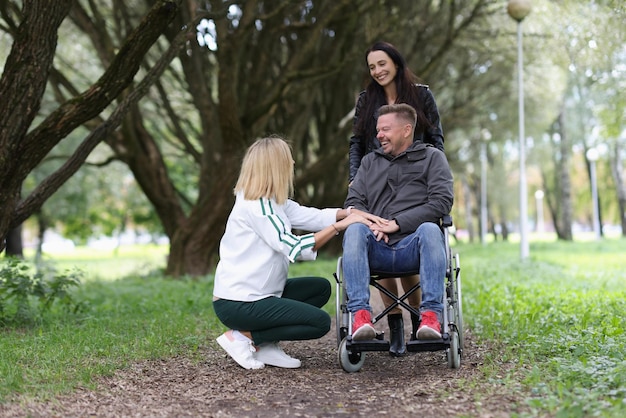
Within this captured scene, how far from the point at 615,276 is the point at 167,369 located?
8.58 metres

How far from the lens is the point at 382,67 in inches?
227

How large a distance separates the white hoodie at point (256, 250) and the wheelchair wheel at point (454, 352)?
1044 mm

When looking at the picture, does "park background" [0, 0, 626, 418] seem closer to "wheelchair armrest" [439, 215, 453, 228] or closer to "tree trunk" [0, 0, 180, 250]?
"tree trunk" [0, 0, 180, 250]

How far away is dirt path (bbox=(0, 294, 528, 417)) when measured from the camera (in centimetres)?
399

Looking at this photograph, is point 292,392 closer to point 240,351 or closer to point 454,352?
point 240,351

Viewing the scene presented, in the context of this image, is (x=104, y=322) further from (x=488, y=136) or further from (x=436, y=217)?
(x=488, y=136)

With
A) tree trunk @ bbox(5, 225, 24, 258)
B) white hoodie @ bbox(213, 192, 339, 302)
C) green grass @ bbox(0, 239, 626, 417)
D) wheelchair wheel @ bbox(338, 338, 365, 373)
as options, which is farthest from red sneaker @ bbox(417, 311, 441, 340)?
tree trunk @ bbox(5, 225, 24, 258)

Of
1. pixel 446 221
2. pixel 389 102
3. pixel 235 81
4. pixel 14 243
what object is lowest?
pixel 446 221

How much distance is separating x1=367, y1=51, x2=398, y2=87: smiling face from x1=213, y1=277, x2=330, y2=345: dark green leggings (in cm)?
191

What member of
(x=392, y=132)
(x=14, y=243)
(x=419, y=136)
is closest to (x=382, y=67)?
(x=419, y=136)

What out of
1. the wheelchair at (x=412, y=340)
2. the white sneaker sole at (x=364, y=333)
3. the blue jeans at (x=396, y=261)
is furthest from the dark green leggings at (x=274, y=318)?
the white sneaker sole at (x=364, y=333)

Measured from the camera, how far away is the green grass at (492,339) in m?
4.09

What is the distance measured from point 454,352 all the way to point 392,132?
5.22ft

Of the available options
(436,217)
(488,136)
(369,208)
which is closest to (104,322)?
(369,208)
